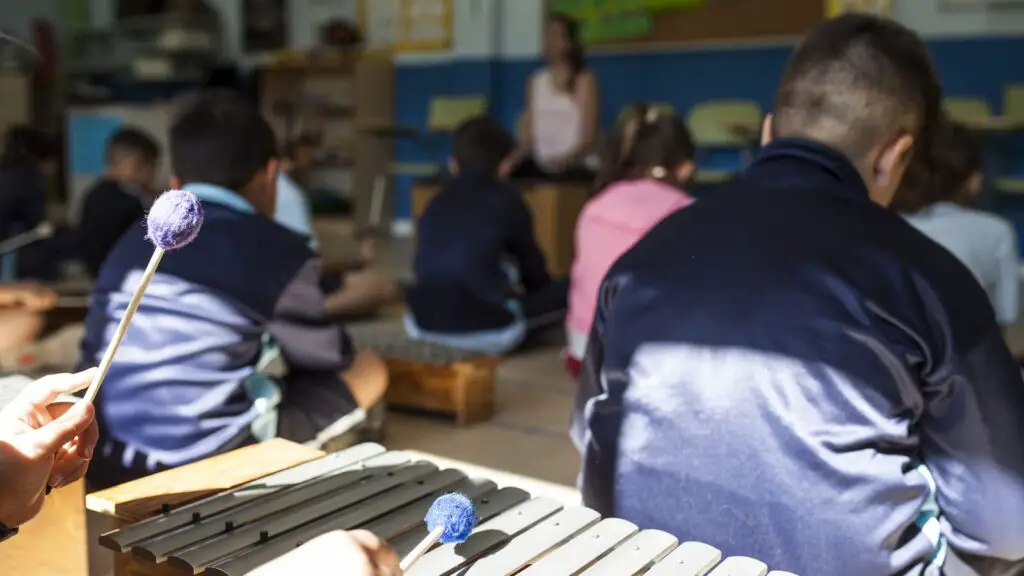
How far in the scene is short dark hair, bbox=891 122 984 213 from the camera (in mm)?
2779

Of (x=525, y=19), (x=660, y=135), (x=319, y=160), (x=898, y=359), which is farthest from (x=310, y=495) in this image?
(x=319, y=160)

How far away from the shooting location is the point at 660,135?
3.39 m

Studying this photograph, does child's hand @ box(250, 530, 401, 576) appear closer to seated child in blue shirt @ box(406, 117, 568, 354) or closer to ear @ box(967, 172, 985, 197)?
ear @ box(967, 172, 985, 197)

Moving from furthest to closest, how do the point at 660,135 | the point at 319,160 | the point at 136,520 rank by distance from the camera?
the point at 319,160, the point at 660,135, the point at 136,520

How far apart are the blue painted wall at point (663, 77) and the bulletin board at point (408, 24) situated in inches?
7.8

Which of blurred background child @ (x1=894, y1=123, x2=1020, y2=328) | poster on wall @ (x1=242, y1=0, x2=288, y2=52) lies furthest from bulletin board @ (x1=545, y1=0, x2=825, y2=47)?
blurred background child @ (x1=894, y1=123, x2=1020, y2=328)

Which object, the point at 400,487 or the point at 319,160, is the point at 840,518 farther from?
the point at 319,160

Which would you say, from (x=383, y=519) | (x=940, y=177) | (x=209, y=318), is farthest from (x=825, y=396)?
(x=940, y=177)

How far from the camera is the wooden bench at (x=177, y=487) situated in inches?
54.0

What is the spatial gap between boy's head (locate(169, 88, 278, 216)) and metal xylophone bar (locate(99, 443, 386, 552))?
90 centimetres

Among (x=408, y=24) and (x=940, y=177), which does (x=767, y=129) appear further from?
(x=408, y=24)

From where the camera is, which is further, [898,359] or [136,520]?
[136,520]

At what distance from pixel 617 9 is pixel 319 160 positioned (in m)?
3.15

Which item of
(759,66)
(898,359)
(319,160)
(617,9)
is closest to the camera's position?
(898,359)
